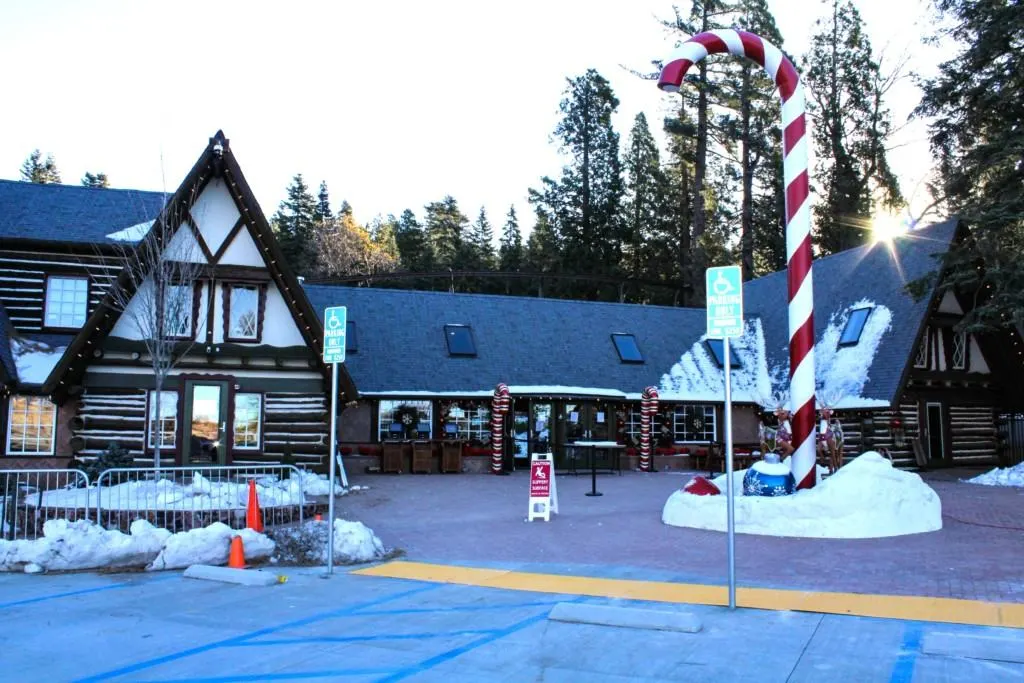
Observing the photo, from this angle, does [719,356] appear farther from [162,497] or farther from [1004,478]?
[162,497]

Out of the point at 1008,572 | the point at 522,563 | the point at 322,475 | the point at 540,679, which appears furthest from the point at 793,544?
the point at 322,475

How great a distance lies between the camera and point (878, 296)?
25.3m

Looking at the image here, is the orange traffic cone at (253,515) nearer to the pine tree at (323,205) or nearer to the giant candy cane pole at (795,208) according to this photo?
the giant candy cane pole at (795,208)

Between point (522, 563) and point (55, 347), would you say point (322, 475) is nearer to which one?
point (55, 347)

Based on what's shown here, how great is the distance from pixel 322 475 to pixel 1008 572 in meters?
14.3

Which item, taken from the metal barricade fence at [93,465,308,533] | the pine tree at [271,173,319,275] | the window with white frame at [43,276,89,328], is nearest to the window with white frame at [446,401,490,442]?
the window with white frame at [43,276,89,328]

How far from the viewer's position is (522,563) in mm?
10250

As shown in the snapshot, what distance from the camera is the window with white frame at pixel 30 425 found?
61.3ft

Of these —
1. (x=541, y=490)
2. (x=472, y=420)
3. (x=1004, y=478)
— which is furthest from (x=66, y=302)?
(x=1004, y=478)

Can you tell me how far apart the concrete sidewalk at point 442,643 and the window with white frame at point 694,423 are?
759 inches

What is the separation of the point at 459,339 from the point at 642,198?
90.5 feet

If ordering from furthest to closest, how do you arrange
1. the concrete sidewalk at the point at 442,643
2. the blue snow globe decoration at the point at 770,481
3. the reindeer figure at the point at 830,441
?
the reindeer figure at the point at 830,441 → the blue snow globe decoration at the point at 770,481 → the concrete sidewalk at the point at 442,643

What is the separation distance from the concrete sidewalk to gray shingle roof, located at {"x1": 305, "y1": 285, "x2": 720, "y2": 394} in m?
16.2

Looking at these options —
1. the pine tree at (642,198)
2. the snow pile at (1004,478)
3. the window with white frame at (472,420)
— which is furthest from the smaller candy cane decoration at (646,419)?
the pine tree at (642,198)
